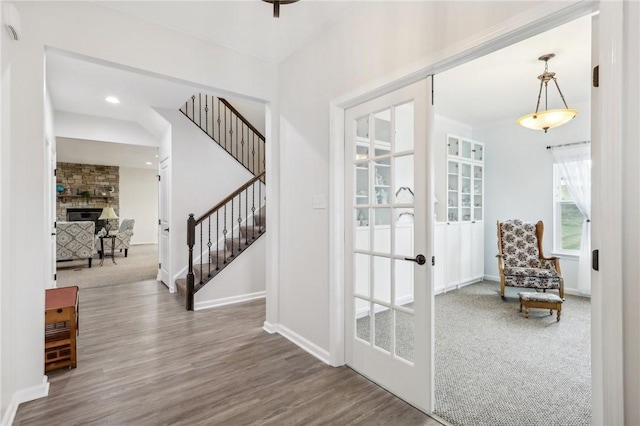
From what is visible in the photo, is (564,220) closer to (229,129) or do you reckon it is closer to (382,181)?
(382,181)

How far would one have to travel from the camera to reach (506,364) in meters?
2.53

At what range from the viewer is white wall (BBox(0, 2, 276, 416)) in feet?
6.23

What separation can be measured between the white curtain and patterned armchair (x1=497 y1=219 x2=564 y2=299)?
65 centimetres

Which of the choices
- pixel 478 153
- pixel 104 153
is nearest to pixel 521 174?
pixel 478 153

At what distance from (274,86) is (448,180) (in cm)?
328

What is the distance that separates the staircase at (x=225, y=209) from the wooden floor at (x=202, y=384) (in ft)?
3.46

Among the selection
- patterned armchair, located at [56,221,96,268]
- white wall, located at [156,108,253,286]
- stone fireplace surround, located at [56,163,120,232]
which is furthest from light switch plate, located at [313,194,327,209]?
stone fireplace surround, located at [56,163,120,232]

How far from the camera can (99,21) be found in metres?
2.34

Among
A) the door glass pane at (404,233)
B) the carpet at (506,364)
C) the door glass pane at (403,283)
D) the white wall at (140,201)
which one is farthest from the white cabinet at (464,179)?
the white wall at (140,201)

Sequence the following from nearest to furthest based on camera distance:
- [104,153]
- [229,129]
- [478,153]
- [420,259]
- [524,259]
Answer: [420,259]
[524,259]
[478,153]
[229,129]
[104,153]

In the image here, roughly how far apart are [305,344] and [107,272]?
5387 millimetres

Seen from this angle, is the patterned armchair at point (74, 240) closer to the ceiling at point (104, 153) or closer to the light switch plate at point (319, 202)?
the ceiling at point (104, 153)

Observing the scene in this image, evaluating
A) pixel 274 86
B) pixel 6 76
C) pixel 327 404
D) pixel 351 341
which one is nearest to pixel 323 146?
pixel 274 86

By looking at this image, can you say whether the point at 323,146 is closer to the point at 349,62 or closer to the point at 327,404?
the point at 349,62
